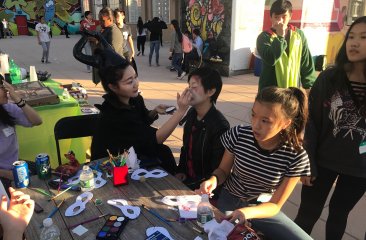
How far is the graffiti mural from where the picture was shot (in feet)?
30.1

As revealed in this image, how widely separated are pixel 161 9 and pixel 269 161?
58.1 ft

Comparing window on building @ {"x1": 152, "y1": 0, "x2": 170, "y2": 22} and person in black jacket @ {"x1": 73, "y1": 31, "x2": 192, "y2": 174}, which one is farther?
window on building @ {"x1": 152, "y1": 0, "x2": 170, "y2": 22}

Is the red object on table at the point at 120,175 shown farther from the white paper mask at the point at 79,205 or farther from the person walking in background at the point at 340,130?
the person walking in background at the point at 340,130

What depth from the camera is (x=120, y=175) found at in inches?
78.7

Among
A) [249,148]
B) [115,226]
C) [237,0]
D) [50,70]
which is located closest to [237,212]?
[249,148]

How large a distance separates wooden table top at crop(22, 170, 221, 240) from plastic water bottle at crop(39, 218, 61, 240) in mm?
37

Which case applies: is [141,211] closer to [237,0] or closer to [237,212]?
[237,212]

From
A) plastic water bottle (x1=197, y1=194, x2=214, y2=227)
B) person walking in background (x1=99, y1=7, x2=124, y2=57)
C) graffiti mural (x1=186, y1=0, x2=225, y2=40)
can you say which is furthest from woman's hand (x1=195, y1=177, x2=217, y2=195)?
graffiti mural (x1=186, y1=0, x2=225, y2=40)

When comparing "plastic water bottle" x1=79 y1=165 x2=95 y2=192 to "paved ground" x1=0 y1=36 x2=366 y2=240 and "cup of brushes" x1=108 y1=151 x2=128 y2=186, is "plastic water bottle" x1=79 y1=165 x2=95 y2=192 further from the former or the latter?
"paved ground" x1=0 y1=36 x2=366 y2=240

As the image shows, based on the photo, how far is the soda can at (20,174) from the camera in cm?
195

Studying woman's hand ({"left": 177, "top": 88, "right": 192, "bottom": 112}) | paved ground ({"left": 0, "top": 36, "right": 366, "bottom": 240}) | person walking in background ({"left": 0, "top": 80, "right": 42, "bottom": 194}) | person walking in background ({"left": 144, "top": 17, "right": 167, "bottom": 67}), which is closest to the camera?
woman's hand ({"left": 177, "top": 88, "right": 192, "bottom": 112})

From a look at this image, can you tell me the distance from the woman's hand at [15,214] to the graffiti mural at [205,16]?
844cm

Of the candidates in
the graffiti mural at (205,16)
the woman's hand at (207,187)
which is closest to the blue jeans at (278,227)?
the woman's hand at (207,187)

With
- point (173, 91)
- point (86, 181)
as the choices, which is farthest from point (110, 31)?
point (86, 181)
